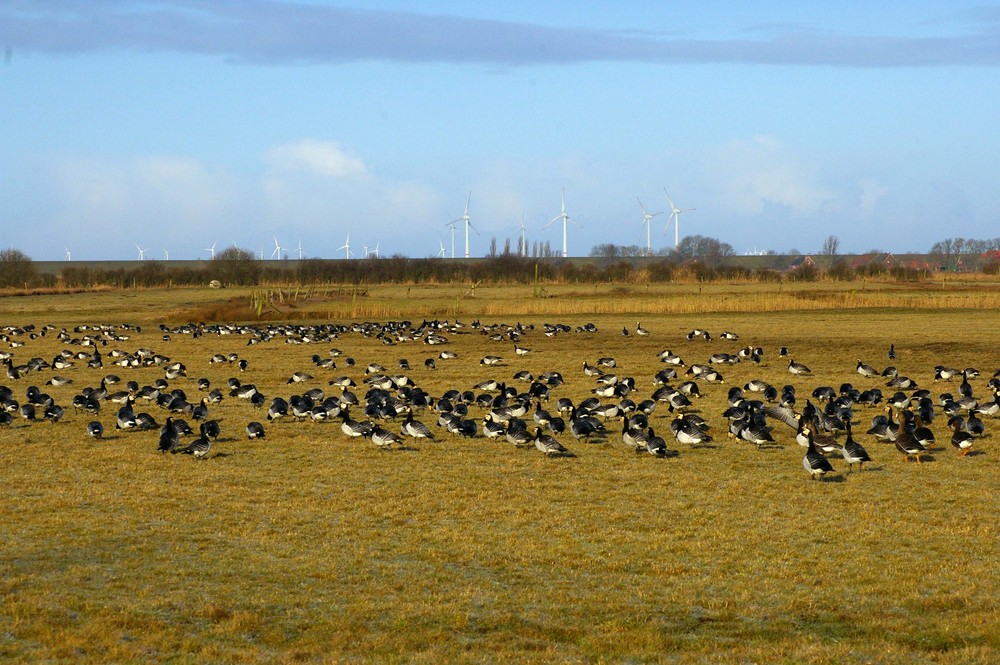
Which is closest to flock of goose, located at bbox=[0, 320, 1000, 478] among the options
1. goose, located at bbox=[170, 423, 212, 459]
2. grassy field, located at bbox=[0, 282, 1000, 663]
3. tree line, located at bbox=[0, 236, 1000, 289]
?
goose, located at bbox=[170, 423, 212, 459]

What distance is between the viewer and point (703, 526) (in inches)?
508

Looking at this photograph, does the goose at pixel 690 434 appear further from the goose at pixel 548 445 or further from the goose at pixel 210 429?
the goose at pixel 210 429

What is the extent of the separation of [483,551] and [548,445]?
6.28 meters

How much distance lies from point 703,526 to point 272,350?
30.1 meters

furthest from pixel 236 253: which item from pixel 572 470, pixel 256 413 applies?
pixel 572 470

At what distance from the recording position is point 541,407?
81.6 ft

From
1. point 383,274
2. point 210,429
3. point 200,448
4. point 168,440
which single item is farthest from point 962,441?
point 383,274

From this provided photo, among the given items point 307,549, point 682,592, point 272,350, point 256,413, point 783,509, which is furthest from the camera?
point 272,350

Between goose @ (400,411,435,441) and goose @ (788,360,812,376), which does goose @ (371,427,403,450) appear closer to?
goose @ (400,411,435,441)

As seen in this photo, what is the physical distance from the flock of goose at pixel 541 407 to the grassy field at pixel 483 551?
13.8 inches

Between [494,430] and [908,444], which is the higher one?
[908,444]

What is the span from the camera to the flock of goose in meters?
18.5

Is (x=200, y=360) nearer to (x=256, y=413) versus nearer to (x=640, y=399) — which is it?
(x=256, y=413)

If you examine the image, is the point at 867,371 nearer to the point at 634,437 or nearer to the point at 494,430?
the point at 634,437
